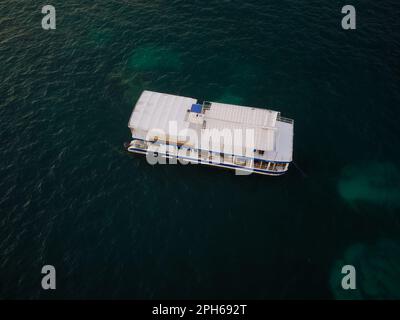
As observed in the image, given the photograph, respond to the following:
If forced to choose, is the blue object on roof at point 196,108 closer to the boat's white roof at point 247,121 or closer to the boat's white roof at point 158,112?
the boat's white roof at point 158,112

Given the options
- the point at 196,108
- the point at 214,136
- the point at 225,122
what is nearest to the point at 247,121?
the point at 225,122

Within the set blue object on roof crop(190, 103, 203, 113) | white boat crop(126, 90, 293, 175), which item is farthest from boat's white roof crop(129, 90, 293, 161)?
blue object on roof crop(190, 103, 203, 113)

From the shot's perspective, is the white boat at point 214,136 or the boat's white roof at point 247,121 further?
the white boat at point 214,136

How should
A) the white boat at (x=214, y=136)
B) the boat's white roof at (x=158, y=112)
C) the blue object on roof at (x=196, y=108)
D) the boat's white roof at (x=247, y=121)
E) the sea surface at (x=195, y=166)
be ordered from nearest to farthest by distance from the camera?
the sea surface at (x=195, y=166), the boat's white roof at (x=247, y=121), the white boat at (x=214, y=136), the boat's white roof at (x=158, y=112), the blue object on roof at (x=196, y=108)

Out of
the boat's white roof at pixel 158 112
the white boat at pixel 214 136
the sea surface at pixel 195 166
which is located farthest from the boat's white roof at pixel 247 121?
the sea surface at pixel 195 166

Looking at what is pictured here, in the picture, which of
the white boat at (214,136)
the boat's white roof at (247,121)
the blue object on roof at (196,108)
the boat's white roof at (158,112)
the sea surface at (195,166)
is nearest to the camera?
the sea surface at (195,166)

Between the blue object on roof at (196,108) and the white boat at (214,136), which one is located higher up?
the blue object on roof at (196,108)
